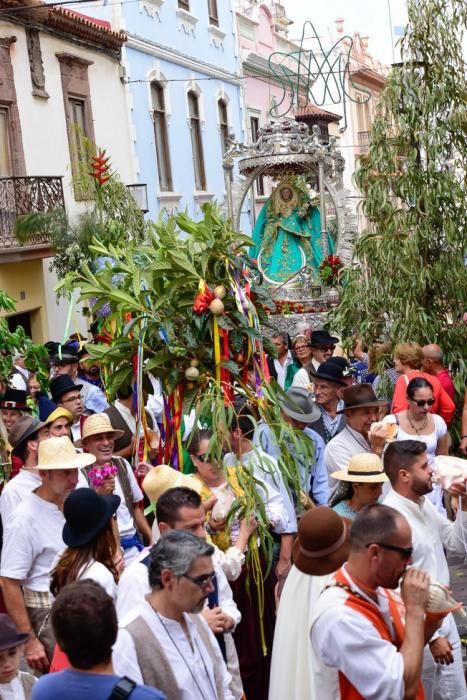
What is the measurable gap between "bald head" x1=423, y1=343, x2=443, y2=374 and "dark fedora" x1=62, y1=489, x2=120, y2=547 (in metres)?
5.14

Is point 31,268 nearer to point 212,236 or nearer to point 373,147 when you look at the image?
point 373,147

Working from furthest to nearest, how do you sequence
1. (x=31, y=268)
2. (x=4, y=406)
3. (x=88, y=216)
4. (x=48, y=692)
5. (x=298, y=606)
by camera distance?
(x=31, y=268) → (x=88, y=216) → (x=4, y=406) → (x=298, y=606) → (x=48, y=692)

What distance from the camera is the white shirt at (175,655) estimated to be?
4.08m

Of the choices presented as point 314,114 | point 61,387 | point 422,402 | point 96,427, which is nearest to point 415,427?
point 422,402

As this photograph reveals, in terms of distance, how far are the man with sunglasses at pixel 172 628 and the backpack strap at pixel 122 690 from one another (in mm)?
559

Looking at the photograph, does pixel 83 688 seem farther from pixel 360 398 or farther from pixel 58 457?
pixel 360 398

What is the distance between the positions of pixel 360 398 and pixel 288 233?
1448cm

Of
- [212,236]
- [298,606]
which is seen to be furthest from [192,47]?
[298,606]

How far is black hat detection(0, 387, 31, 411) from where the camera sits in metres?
8.68

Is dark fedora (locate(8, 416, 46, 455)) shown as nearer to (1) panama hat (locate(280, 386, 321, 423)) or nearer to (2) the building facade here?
(1) panama hat (locate(280, 386, 321, 423))

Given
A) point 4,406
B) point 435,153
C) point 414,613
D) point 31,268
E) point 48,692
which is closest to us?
point 48,692

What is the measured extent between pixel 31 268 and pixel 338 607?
16.8 metres

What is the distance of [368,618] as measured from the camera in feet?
13.7

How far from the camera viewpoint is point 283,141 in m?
20.6
